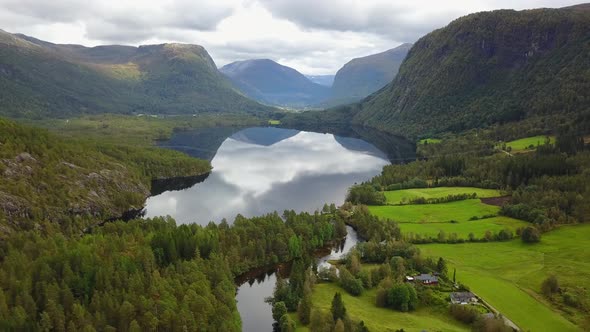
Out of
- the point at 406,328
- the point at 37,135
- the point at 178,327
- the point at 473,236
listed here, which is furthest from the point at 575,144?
the point at 37,135

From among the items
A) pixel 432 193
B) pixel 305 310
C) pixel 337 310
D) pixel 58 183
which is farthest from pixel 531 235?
pixel 58 183

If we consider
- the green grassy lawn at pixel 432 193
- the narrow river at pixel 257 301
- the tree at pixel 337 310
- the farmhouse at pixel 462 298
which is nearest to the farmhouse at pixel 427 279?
the farmhouse at pixel 462 298

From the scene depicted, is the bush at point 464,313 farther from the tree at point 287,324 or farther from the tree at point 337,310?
the tree at point 287,324

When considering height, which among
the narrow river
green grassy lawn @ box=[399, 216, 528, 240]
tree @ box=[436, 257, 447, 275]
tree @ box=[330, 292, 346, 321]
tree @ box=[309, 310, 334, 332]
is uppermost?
green grassy lawn @ box=[399, 216, 528, 240]

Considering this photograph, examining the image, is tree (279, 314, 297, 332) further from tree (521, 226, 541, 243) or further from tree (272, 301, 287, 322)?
tree (521, 226, 541, 243)

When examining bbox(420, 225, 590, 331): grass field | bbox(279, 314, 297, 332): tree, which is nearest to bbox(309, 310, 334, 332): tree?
bbox(279, 314, 297, 332): tree

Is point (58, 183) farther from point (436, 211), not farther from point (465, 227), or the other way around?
point (465, 227)
